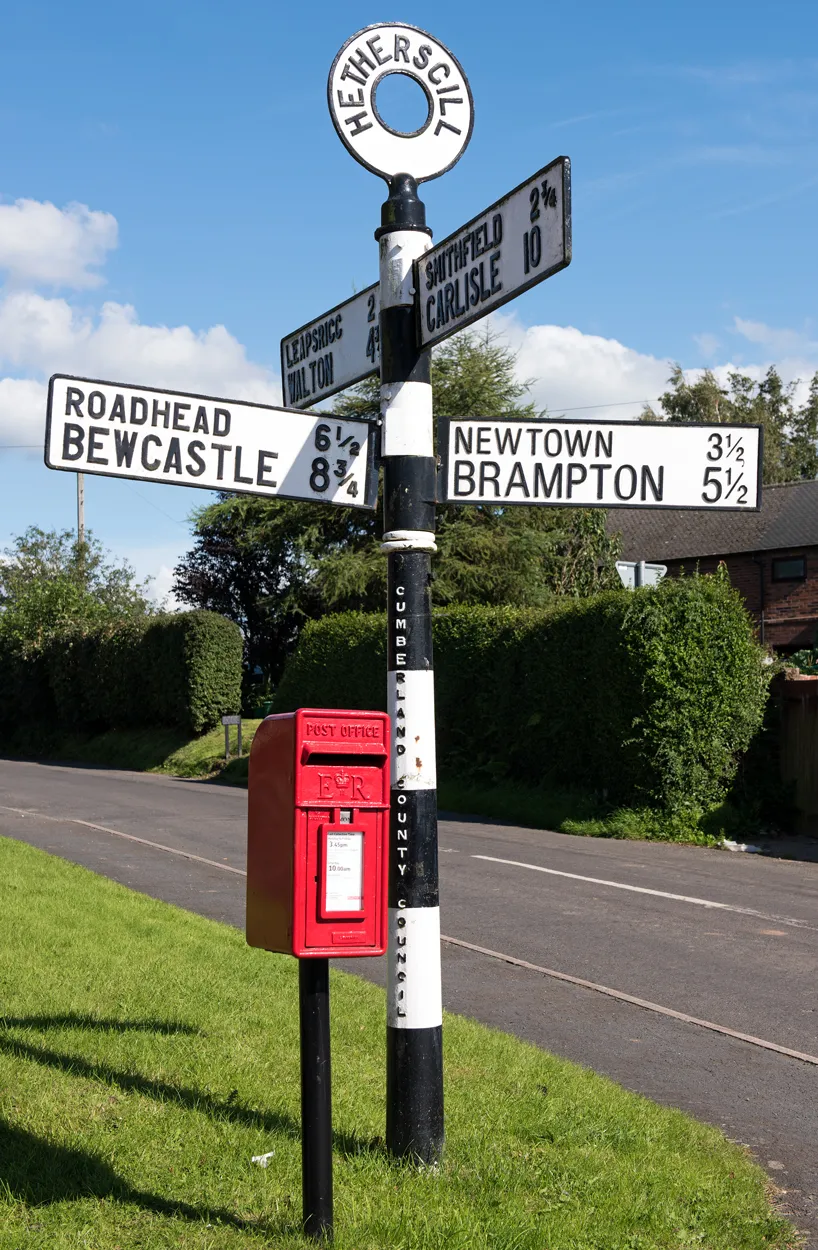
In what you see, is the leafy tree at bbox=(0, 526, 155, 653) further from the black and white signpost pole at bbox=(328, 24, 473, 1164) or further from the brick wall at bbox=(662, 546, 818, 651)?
the black and white signpost pole at bbox=(328, 24, 473, 1164)

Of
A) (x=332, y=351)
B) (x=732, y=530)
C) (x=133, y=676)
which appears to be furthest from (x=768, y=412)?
(x=332, y=351)

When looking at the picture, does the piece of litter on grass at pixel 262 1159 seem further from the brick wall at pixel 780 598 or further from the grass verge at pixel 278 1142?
the brick wall at pixel 780 598

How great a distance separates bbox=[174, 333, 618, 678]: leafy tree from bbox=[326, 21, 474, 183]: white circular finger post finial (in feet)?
96.3

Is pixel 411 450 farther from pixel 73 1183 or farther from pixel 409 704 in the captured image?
pixel 73 1183

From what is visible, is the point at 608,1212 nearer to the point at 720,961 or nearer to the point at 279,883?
the point at 279,883

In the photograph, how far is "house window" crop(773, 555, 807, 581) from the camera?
4300cm

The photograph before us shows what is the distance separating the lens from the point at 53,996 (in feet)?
21.2

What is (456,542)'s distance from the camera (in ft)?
118

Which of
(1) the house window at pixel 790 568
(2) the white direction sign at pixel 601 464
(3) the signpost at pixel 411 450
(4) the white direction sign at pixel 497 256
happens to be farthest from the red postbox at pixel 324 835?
(1) the house window at pixel 790 568

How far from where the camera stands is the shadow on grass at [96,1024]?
19.2 ft

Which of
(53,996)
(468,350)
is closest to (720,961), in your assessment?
(53,996)

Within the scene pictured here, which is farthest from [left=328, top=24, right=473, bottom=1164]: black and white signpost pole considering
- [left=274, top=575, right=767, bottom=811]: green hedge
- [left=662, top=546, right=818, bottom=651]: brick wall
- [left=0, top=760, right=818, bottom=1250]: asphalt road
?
[left=662, top=546, right=818, bottom=651]: brick wall

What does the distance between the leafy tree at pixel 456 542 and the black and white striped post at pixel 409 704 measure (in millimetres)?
29556

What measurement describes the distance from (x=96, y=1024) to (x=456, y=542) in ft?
99.7
